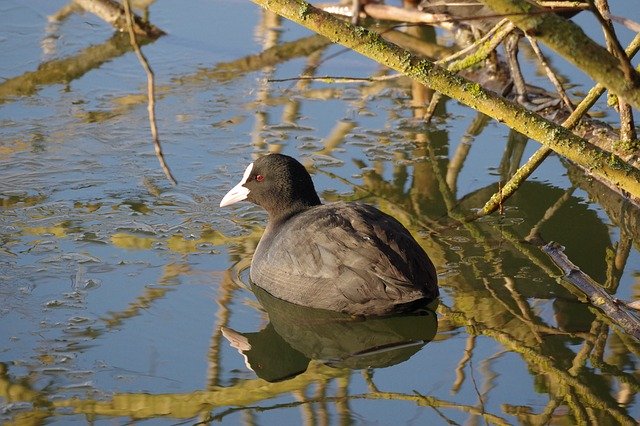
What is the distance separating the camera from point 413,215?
18.7 ft

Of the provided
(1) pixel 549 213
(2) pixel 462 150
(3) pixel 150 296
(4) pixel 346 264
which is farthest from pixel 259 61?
(4) pixel 346 264

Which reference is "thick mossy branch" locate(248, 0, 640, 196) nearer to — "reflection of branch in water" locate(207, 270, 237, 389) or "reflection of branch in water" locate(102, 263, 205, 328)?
"reflection of branch in water" locate(207, 270, 237, 389)

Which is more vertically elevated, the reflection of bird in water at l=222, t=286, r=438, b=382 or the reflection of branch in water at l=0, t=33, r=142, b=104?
the reflection of branch in water at l=0, t=33, r=142, b=104

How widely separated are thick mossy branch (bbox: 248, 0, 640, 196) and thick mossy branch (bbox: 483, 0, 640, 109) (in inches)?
39.6

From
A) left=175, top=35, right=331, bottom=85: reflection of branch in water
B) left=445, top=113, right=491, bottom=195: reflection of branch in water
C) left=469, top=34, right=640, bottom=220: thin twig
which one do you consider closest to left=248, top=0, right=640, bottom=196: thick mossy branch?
left=469, top=34, right=640, bottom=220: thin twig

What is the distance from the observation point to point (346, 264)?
4488mm

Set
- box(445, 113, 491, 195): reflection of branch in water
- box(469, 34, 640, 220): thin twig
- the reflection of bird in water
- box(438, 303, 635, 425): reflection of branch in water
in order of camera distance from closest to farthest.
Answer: box(438, 303, 635, 425): reflection of branch in water, the reflection of bird in water, box(469, 34, 640, 220): thin twig, box(445, 113, 491, 195): reflection of branch in water

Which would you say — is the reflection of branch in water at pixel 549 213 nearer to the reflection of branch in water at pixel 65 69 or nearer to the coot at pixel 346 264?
the coot at pixel 346 264

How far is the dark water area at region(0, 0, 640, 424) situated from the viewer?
13.0ft

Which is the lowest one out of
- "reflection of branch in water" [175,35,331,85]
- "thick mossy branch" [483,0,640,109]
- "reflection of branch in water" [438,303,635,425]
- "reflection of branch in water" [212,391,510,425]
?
"reflection of branch in water" [212,391,510,425]

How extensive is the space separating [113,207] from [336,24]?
1951 millimetres

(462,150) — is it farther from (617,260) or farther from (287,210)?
(287,210)

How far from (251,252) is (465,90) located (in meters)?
1.50

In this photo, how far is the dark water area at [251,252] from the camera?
396 centimetres
